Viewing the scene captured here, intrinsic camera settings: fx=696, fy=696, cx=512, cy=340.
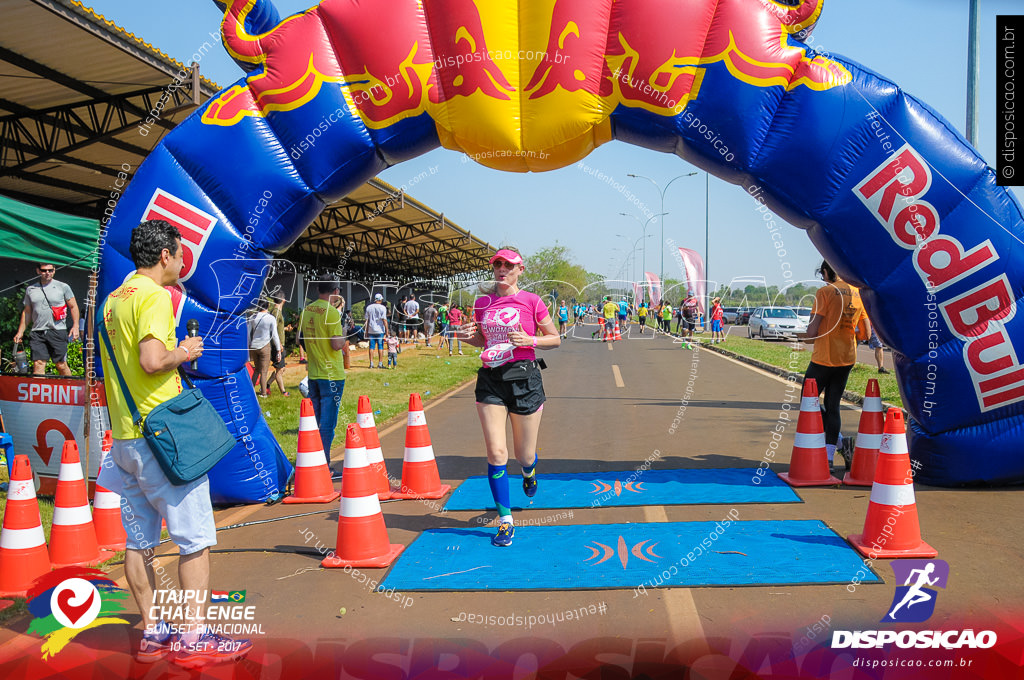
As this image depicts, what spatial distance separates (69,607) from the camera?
378cm

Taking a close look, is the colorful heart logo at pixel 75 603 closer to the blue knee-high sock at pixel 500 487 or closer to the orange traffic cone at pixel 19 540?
the orange traffic cone at pixel 19 540

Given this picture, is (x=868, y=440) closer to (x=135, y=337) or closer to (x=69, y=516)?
(x=135, y=337)

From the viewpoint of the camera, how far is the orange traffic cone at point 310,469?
238 inches

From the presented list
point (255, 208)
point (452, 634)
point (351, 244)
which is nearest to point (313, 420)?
point (255, 208)

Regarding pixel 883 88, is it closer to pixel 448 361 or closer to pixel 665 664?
pixel 665 664

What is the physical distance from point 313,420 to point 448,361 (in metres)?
14.9

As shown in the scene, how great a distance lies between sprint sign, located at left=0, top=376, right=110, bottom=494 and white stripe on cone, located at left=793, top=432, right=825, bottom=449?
19.4 feet

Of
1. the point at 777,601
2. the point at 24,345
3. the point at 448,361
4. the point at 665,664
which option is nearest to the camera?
the point at 665,664

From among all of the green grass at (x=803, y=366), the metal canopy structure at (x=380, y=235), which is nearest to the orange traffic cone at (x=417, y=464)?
the green grass at (x=803, y=366)

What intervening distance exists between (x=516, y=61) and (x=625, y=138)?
1148 mm

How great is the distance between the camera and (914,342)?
18.8ft

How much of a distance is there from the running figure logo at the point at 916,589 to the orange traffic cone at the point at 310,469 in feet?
14.4

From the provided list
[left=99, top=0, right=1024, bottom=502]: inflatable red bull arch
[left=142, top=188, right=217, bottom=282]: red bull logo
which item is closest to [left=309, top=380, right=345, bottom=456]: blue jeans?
[left=99, top=0, right=1024, bottom=502]: inflatable red bull arch

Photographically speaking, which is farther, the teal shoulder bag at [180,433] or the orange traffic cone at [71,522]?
the orange traffic cone at [71,522]
